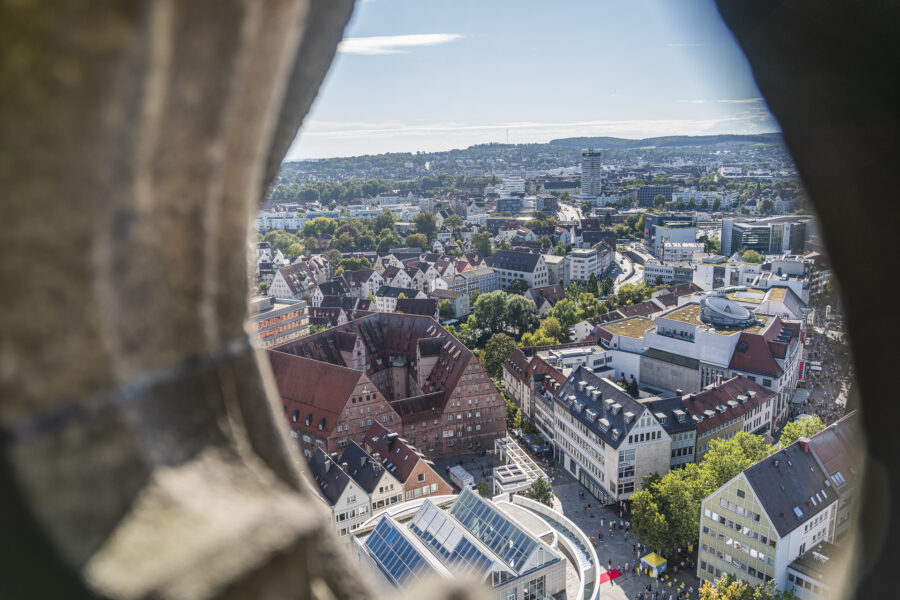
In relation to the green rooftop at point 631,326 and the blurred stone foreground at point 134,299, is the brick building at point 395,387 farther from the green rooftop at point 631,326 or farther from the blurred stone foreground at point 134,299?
Answer: the blurred stone foreground at point 134,299

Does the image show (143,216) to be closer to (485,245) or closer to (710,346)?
(710,346)

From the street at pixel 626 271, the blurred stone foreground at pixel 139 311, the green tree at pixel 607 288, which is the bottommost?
the street at pixel 626 271

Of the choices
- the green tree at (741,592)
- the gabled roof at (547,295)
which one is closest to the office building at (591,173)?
the gabled roof at (547,295)

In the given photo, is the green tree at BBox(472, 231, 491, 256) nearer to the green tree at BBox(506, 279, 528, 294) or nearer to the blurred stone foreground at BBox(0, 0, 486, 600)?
the green tree at BBox(506, 279, 528, 294)

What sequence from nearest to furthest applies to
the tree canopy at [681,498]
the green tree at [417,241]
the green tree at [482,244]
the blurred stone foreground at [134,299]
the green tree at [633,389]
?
1. the blurred stone foreground at [134,299]
2. the tree canopy at [681,498]
3. the green tree at [633,389]
4. the green tree at [482,244]
5. the green tree at [417,241]

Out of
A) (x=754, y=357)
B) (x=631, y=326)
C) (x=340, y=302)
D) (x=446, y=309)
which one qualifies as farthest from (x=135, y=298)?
(x=446, y=309)

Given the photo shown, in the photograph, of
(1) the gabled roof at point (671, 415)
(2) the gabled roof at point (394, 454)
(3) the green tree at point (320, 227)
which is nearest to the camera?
(2) the gabled roof at point (394, 454)

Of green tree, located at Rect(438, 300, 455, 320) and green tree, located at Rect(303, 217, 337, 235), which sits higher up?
green tree, located at Rect(303, 217, 337, 235)

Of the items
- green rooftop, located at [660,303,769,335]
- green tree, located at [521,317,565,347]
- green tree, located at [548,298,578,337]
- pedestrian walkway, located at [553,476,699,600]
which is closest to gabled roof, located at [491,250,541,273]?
green tree, located at [548,298,578,337]
